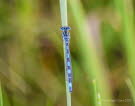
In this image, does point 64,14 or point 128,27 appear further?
point 128,27

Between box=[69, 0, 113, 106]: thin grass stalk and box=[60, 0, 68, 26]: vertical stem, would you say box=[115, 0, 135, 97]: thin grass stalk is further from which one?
box=[60, 0, 68, 26]: vertical stem

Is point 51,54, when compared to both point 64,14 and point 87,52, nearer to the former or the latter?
point 87,52

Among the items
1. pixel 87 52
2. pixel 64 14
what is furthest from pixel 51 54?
pixel 64 14

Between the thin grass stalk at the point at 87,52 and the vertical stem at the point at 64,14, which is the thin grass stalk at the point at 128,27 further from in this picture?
the vertical stem at the point at 64,14

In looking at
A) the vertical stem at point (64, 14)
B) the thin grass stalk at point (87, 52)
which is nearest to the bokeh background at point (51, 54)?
the thin grass stalk at point (87, 52)

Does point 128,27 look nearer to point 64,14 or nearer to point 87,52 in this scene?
point 87,52

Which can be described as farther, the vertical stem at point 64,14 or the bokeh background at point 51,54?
the bokeh background at point 51,54
